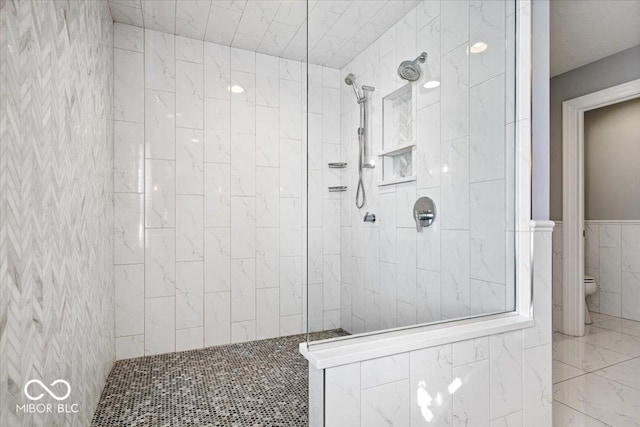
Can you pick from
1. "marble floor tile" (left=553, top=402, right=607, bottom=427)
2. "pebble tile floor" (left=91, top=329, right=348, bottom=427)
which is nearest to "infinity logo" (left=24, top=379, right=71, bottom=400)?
Answer: "pebble tile floor" (left=91, top=329, right=348, bottom=427)

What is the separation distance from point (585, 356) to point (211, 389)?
2762 mm

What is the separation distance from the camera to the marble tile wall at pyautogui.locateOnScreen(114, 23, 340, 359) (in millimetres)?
2594

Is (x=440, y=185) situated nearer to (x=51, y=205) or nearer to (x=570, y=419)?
(x=570, y=419)

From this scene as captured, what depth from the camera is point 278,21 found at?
8.43 ft

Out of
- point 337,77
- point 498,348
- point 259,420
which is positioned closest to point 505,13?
point 337,77

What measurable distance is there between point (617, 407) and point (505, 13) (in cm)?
222

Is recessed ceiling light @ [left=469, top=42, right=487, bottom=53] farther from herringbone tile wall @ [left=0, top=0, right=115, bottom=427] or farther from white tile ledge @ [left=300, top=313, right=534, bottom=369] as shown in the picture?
herringbone tile wall @ [left=0, top=0, right=115, bottom=427]

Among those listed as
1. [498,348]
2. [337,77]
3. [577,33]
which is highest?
[577,33]

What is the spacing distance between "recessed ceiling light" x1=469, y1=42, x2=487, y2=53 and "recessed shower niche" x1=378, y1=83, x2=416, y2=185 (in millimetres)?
394

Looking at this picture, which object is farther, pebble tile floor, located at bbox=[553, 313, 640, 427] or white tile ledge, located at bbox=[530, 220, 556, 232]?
pebble tile floor, located at bbox=[553, 313, 640, 427]

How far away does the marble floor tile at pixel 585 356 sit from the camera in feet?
8.34

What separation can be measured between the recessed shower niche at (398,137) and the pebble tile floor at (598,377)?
1.55 meters

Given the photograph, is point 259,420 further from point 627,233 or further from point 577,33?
point 627,233

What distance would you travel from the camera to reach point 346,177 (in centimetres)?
155
